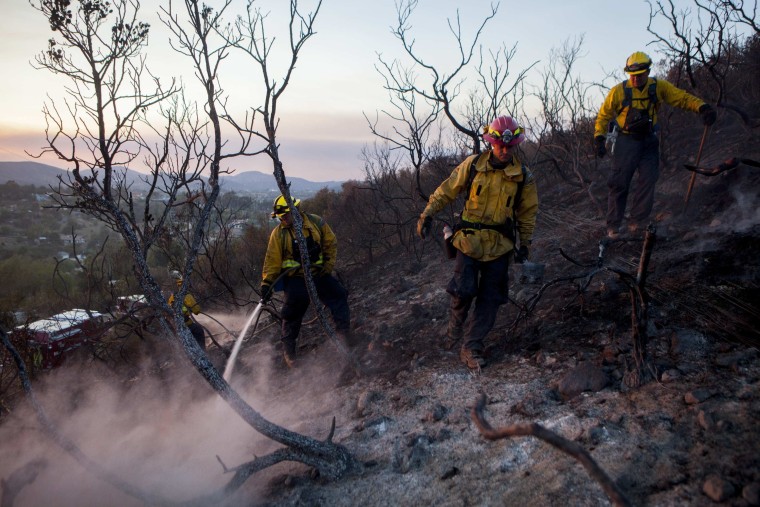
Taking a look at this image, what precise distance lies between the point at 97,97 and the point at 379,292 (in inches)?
203

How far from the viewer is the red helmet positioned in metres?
3.37

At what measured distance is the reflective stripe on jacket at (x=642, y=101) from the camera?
15.0 ft

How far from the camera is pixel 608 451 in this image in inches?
90.0

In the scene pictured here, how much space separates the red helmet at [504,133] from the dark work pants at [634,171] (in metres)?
2.14

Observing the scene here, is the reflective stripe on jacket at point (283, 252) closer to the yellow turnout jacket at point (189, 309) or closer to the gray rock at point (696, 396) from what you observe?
the yellow turnout jacket at point (189, 309)

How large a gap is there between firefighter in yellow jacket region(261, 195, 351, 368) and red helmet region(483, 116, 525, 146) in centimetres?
215

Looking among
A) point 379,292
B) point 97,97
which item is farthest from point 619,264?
point 97,97

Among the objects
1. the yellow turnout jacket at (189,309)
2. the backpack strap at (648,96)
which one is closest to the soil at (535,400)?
Answer: the yellow turnout jacket at (189,309)

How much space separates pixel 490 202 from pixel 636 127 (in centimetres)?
243

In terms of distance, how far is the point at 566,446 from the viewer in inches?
57.9

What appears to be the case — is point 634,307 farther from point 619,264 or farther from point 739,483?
point 619,264

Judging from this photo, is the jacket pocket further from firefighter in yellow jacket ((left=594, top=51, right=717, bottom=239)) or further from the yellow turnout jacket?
the yellow turnout jacket

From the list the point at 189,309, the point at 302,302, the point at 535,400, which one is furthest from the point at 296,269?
the point at 535,400

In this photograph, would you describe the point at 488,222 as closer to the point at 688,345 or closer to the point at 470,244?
the point at 470,244
